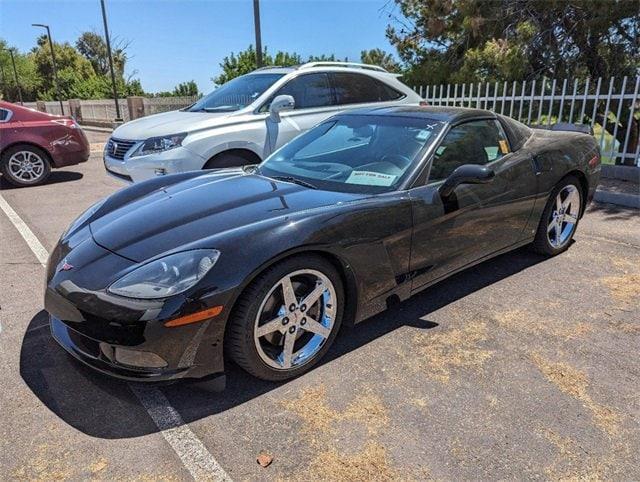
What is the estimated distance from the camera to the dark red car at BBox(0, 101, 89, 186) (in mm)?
7996

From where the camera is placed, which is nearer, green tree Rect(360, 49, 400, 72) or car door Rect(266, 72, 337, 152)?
car door Rect(266, 72, 337, 152)

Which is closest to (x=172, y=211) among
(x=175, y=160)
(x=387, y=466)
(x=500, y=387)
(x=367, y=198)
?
(x=367, y=198)

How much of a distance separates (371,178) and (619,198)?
4625mm

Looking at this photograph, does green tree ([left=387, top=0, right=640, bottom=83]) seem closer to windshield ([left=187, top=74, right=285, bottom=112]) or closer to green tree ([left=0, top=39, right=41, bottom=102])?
windshield ([left=187, top=74, right=285, bottom=112])

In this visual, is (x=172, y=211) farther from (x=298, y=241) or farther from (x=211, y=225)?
(x=298, y=241)

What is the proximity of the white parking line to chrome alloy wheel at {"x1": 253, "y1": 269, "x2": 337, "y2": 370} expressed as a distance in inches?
19.8

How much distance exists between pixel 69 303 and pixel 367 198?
167 cm

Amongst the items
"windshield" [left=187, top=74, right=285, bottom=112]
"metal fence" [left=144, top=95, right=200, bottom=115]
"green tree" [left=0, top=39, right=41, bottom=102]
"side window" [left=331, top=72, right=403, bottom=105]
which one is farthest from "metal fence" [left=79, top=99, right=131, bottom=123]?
"green tree" [left=0, top=39, right=41, bottom=102]

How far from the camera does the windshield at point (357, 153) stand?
3123 mm

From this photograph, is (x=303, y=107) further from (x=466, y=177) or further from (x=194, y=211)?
(x=194, y=211)

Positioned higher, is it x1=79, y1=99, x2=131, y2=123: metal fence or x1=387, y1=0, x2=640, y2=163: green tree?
x1=387, y1=0, x2=640, y2=163: green tree

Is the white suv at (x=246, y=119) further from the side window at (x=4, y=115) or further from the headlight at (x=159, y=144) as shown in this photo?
the side window at (x=4, y=115)

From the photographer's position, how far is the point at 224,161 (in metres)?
5.60

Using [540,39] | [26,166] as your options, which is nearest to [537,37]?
[540,39]
